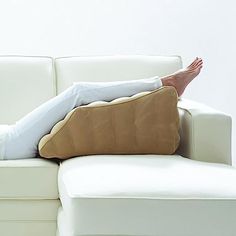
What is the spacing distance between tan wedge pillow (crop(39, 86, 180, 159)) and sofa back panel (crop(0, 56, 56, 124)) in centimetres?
61

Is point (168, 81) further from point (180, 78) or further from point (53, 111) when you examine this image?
point (53, 111)

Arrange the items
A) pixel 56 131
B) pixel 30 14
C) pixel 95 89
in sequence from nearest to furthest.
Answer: pixel 56 131, pixel 95 89, pixel 30 14

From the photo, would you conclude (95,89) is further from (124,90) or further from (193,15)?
(193,15)

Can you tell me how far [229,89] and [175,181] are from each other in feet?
6.71

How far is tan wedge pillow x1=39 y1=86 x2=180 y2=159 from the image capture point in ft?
7.32

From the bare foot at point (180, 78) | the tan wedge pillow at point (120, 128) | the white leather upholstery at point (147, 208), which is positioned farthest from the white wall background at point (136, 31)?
the white leather upholstery at point (147, 208)

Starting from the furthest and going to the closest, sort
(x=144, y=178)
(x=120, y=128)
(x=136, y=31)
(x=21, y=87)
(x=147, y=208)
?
(x=136, y=31) < (x=21, y=87) < (x=120, y=128) < (x=144, y=178) < (x=147, y=208)

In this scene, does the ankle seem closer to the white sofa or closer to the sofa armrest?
the white sofa

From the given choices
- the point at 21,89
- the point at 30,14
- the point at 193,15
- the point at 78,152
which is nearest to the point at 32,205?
the point at 78,152

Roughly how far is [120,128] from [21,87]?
2.63ft

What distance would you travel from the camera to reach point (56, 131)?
2.23m

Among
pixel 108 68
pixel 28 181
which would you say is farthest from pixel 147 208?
pixel 108 68

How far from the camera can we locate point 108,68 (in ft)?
9.55

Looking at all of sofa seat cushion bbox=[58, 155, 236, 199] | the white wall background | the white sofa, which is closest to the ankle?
the white sofa
